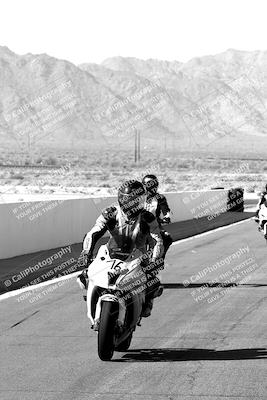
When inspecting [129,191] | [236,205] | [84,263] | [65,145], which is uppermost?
[129,191]

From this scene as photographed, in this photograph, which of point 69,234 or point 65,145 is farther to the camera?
point 65,145

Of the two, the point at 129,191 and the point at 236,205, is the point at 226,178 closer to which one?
the point at 236,205

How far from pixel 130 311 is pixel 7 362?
1257 mm

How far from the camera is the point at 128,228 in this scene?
9.41 meters

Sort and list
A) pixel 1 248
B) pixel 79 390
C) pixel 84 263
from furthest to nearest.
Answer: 1. pixel 1 248
2. pixel 84 263
3. pixel 79 390

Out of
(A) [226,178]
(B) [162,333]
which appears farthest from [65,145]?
(B) [162,333]

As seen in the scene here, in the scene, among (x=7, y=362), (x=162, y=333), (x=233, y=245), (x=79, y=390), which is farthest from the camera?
(x=233, y=245)

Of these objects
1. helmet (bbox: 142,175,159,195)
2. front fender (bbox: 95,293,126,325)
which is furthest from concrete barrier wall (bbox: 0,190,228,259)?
front fender (bbox: 95,293,126,325)

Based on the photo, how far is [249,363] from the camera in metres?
9.02

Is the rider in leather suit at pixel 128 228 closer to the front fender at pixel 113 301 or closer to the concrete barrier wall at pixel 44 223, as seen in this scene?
the front fender at pixel 113 301

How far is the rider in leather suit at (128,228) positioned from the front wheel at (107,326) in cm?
54

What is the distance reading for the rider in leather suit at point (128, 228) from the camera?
30.6ft

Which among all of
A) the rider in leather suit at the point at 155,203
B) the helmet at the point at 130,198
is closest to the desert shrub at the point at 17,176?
the rider in leather suit at the point at 155,203

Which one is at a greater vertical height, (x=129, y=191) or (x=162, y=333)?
(x=129, y=191)
